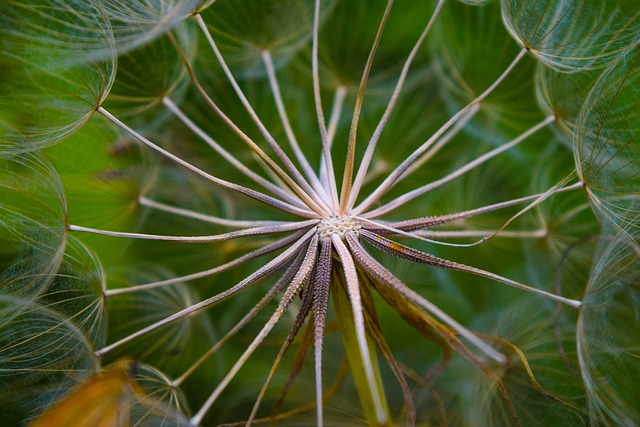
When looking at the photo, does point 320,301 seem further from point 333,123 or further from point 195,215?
point 333,123

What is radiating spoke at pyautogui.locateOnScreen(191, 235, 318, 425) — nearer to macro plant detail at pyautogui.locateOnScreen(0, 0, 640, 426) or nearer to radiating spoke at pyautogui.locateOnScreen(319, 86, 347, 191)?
macro plant detail at pyautogui.locateOnScreen(0, 0, 640, 426)

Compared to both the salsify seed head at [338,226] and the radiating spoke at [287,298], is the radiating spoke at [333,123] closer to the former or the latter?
the salsify seed head at [338,226]

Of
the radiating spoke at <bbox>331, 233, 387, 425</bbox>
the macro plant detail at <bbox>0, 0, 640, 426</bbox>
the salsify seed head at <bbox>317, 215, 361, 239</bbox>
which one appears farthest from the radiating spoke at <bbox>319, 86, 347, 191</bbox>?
the radiating spoke at <bbox>331, 233, 387, 425</bbox>

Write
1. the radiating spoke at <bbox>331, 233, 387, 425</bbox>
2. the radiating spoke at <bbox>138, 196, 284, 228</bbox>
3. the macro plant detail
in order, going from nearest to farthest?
the radiating spoke at <bbox>331, 233, 387, 425</bbox> → the macro plant detail → the radiating spoke at <bbox>138, 196, 284, 228</bbox>

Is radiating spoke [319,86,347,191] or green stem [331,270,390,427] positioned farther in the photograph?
radiating spoke [319,86,347,191]

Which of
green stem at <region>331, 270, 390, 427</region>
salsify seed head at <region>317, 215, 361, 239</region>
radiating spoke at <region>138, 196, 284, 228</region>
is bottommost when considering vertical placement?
green stem at <region>331, 270, 390, 427</region>

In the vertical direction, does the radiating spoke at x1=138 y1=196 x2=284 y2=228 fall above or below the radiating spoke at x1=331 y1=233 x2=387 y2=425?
above

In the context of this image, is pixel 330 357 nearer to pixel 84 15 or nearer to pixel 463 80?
pixel 463 80

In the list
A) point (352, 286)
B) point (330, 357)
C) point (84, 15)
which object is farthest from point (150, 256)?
point (352, 286)

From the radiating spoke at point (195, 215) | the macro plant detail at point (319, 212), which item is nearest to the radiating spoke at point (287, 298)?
the macro plant detail at point (319, 212)

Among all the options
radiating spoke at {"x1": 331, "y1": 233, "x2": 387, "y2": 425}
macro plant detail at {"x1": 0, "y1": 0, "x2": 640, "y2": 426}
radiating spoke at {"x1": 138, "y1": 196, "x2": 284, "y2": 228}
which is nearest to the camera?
radiating spoke at {"x1": 331, "y1": 233, "x2": 387, "y2": 425}
